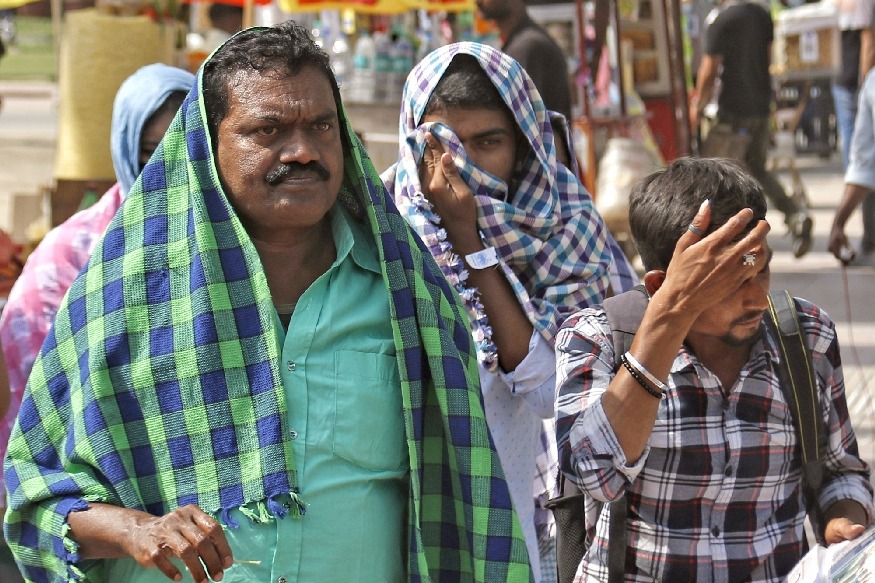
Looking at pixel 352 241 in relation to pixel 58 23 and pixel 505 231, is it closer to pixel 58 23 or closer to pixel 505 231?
pixel 505 231

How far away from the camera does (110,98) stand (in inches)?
241

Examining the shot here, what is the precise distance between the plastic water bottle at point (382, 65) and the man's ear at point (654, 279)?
322 inches

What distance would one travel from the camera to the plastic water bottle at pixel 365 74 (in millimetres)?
10422

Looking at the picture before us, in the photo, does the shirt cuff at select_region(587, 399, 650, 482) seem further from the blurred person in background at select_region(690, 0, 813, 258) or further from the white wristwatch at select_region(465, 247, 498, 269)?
the blurred person in background at select_region(690, 0, 813, 258)

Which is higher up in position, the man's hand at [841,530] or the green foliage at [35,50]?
the green foliage at [35,50]

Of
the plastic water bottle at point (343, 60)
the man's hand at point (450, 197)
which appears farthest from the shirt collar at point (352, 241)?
the plastic water bottle at point (343, 60)

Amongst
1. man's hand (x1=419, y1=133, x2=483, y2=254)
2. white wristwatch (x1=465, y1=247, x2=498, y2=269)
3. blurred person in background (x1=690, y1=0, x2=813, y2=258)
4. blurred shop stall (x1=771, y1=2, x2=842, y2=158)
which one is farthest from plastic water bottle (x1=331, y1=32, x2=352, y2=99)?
white wristwatch (x1=465, y1=247, x2=498, y2=269)

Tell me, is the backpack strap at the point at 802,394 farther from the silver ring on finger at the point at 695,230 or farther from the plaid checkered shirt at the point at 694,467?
the silver ring on finger at the point at 695,230

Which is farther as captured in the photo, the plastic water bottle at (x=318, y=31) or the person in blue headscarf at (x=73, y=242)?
the plastic water bottle at (x=318, y=31)

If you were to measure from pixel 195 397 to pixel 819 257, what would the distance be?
908 centimetres

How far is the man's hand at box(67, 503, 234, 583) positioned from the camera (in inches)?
Answer: 75.7

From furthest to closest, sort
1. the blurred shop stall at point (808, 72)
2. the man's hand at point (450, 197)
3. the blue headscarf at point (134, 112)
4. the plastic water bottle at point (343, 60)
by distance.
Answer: the blurred shop stall at point (808, 72)
the plastic water bottle at point (343, 60)
the blue headscarf at point (134, 112)
the man's hand at point (450, 197)

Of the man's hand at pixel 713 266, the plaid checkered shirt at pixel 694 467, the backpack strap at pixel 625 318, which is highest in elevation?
the man's hand at pixel 713 266

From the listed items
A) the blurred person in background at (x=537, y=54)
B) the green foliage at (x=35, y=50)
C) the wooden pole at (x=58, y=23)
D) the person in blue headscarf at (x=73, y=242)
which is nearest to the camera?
the person in blue headscarf at (x=73, y=242)
